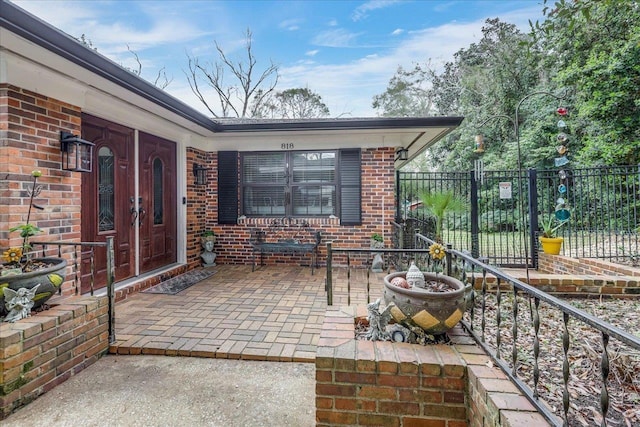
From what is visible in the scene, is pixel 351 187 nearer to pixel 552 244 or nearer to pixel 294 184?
pixel 294 184

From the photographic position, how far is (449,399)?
60.0 inches

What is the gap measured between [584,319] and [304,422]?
143cm

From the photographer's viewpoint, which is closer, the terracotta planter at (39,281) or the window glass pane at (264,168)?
the terracotta planter at (39,281)

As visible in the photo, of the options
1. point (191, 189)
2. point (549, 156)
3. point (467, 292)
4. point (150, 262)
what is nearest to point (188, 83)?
point (191, 189)

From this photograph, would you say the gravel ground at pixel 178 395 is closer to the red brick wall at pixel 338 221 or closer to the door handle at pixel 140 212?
the door handle at pixel 140 212

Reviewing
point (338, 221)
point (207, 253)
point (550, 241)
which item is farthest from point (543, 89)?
point (207, 253)

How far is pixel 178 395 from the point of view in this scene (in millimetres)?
1947

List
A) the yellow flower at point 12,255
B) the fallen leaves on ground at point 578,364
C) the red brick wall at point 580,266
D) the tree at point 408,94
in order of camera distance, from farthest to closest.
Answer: the tree at point 408,94, the red brick wall at point 580,266, the yellow flower at point 12,255, the fallen leaves on ground at point 578,364


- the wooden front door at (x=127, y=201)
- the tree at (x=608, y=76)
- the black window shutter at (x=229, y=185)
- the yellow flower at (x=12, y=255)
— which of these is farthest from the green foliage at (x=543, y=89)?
the wooden front door at (x=127, y=201)

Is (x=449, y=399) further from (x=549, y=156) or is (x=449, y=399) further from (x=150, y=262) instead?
(x=549, y=156)

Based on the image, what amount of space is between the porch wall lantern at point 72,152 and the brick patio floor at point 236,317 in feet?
5.07

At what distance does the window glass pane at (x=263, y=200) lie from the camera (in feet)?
18.9

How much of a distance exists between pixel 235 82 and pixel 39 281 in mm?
14758

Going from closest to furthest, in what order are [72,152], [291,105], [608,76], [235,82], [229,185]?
[72,152]
[229,185]
[608,76]
[235,82]
[291,105]
